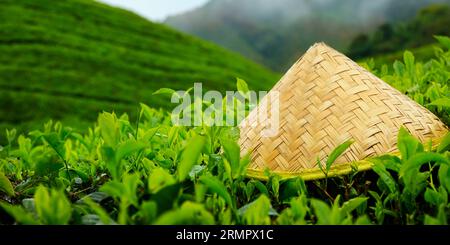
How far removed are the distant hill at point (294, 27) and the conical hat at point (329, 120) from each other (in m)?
160

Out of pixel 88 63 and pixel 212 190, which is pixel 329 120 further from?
pixel 88 63

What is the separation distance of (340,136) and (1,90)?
16.7m

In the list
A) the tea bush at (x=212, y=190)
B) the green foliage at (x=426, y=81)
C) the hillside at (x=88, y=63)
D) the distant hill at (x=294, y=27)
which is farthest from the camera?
the distant hill at (x=294, y=27)

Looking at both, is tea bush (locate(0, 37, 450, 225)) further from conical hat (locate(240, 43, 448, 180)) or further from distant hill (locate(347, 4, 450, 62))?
distant hill (locate(347, 4, 450, 62))

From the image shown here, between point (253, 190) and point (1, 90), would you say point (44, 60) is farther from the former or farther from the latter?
point (253, 190)

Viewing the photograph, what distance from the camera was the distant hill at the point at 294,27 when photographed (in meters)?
171

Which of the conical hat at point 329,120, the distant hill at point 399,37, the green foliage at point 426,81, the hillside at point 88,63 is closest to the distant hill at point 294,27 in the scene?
the distant hill at point 399,37

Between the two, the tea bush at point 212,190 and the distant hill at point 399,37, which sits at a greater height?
the distant hill at point 399,37

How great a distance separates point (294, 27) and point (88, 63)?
175045mm

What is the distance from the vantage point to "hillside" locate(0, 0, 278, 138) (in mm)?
16641

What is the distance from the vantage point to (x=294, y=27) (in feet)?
623

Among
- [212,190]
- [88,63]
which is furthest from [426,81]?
[88,63]

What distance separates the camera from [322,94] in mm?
2008

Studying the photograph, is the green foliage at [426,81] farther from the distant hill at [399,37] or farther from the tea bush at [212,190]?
the distant hill at [399,37]
